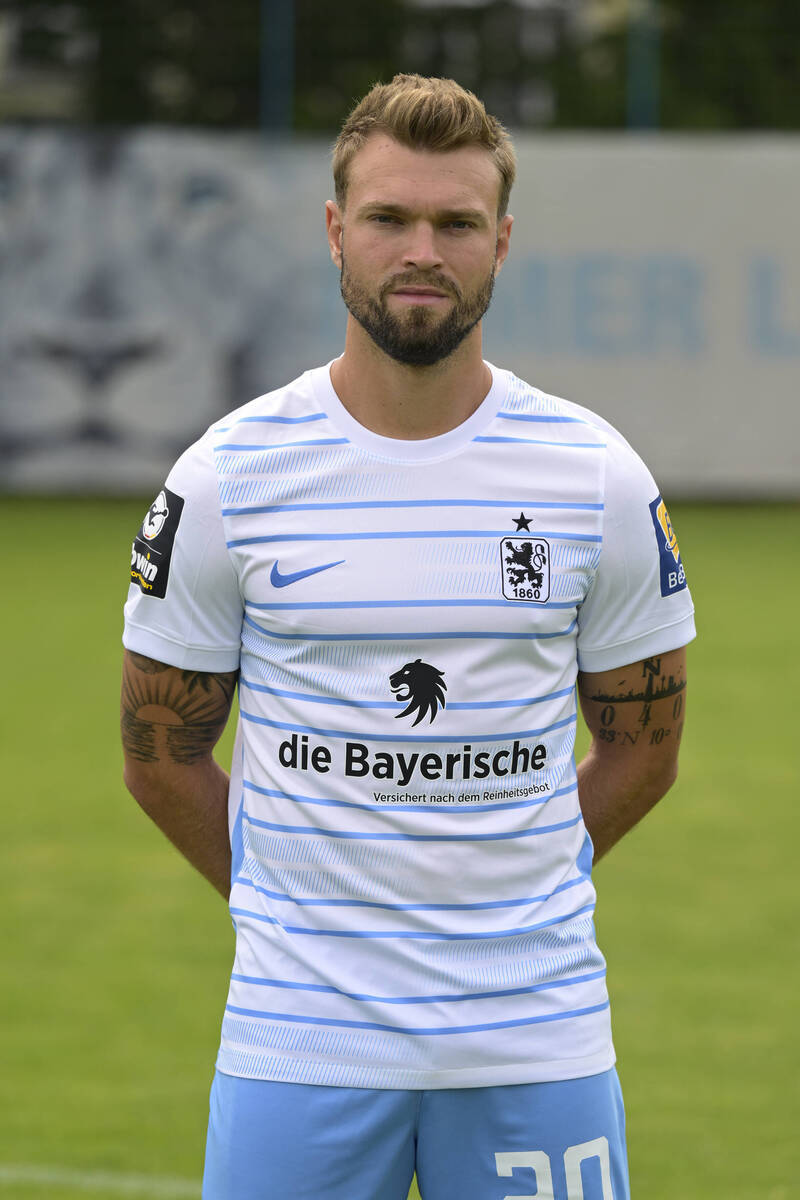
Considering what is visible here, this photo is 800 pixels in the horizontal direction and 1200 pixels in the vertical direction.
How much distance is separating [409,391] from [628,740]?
668mm

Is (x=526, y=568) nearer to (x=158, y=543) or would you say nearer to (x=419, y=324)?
(x=419, y=324)

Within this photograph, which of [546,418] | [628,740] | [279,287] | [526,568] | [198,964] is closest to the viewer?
[526,568]

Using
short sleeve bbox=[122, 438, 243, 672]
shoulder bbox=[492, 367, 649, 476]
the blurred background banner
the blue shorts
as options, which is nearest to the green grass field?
the blue shorts

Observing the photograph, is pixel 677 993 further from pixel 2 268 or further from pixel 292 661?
pixel 2 268

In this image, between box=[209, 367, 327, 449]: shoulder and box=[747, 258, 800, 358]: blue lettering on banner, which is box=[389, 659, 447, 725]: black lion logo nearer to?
box=[209, 367, 327, 449]: shoulder

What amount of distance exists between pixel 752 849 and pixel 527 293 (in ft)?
40.8

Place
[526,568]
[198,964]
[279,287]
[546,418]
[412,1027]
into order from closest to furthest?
[412,1027]
[526,568]
[546,418]
[198,964]
[279,287]

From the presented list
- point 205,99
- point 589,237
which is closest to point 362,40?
point 205,99

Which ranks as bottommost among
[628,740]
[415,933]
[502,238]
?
[415,933]

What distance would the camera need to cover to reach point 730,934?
589cm

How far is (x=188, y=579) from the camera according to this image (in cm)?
242

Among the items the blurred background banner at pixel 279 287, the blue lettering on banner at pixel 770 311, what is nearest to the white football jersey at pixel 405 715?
the blurred background banner at pixel 279 287

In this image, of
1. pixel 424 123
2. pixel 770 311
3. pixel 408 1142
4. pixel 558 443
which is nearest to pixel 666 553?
pixel 558 443

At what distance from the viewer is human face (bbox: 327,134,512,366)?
2.33 meters
